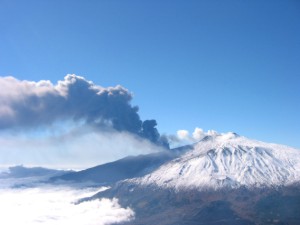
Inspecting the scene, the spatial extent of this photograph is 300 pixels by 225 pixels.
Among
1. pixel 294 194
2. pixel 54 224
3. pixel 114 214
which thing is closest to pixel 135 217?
pixel 114 214

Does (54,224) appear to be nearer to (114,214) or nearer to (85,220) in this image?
(85,220)

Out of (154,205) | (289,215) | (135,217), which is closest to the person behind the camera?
(289,215)

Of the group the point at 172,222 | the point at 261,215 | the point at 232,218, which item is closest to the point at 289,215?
the point at 261,215

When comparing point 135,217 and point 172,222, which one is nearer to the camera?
point 172,222

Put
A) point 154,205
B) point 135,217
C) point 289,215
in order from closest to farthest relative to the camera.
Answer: point 289,215 → point 135,217 → point 154,205

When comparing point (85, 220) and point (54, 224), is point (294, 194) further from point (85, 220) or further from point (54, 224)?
point (54, 224)

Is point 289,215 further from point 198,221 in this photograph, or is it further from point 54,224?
point 54,224

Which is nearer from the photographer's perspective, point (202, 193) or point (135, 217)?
point (135, 217)
